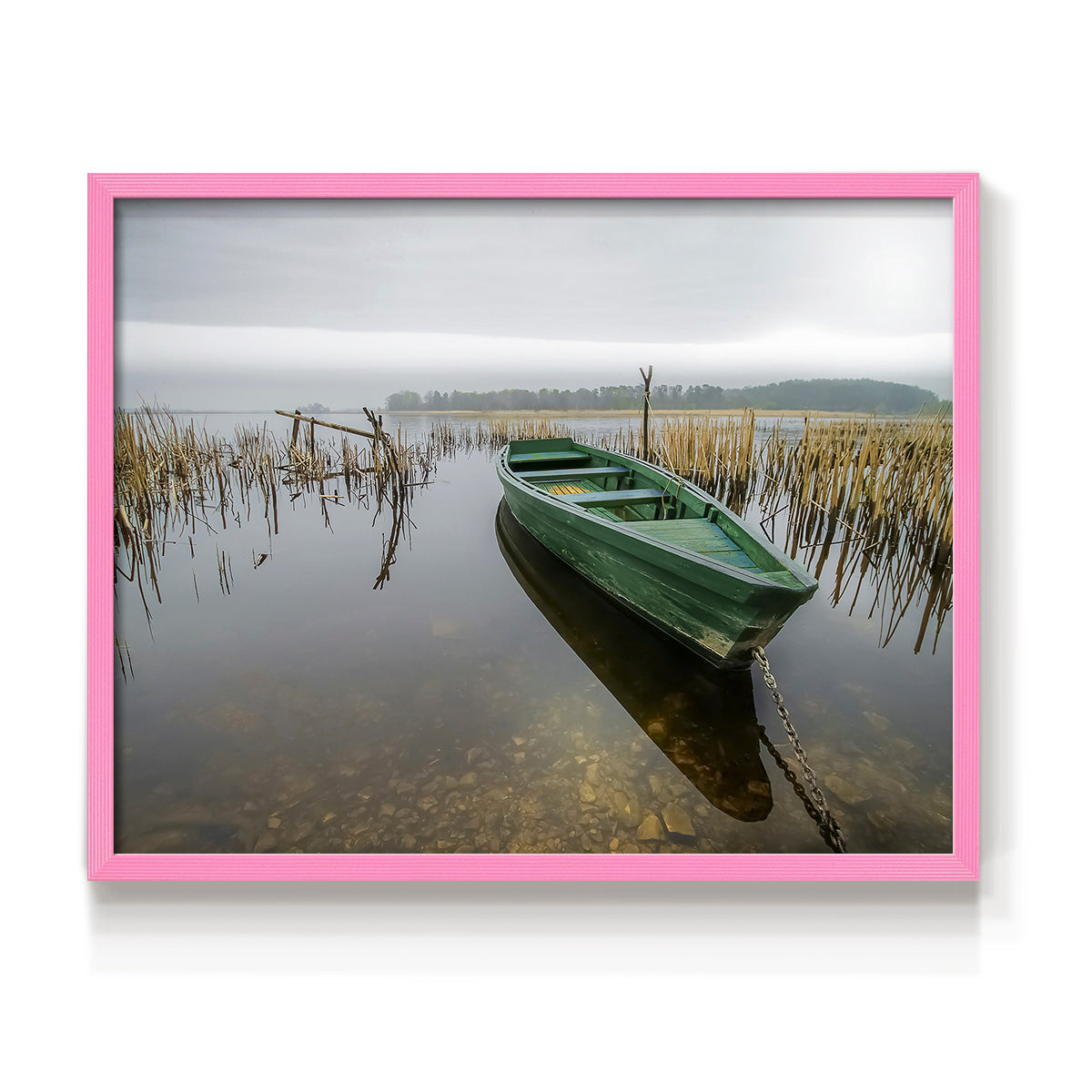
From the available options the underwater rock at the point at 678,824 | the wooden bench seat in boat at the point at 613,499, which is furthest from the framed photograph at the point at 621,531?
the wooden bench seat in boat at the point at 613,499

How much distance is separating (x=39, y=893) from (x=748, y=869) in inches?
76.0

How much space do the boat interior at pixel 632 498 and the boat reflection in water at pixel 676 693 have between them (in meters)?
0.42

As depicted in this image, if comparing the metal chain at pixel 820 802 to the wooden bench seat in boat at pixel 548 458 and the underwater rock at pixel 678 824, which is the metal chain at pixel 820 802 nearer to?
the underwater rock at pixel 678 824

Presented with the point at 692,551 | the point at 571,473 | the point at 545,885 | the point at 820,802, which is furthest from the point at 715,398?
the point at 571,473

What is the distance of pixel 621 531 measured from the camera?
2.15 meters

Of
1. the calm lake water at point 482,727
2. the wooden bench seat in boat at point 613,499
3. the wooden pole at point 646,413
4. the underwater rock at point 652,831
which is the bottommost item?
the underwater rock at point 652,831

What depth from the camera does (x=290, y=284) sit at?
155 cm

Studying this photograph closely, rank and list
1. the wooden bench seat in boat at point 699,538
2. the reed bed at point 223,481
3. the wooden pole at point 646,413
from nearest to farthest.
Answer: the reed bed at point 223,481 < the wooden pole at point 646,413 < the wooden bench seat in boat at point 699,538

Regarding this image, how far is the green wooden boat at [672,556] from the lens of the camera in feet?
5.71

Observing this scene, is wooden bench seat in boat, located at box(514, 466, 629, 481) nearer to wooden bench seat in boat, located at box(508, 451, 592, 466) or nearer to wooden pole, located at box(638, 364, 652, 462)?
wooden bench seat in boat, located at box(508, 451, 592, 466)

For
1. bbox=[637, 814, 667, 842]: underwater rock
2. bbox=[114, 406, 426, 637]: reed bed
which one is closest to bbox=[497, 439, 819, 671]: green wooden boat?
bbox=[637, 814, 667, 842]: underwater rock

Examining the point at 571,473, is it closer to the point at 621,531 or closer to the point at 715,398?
the point at 621,531
